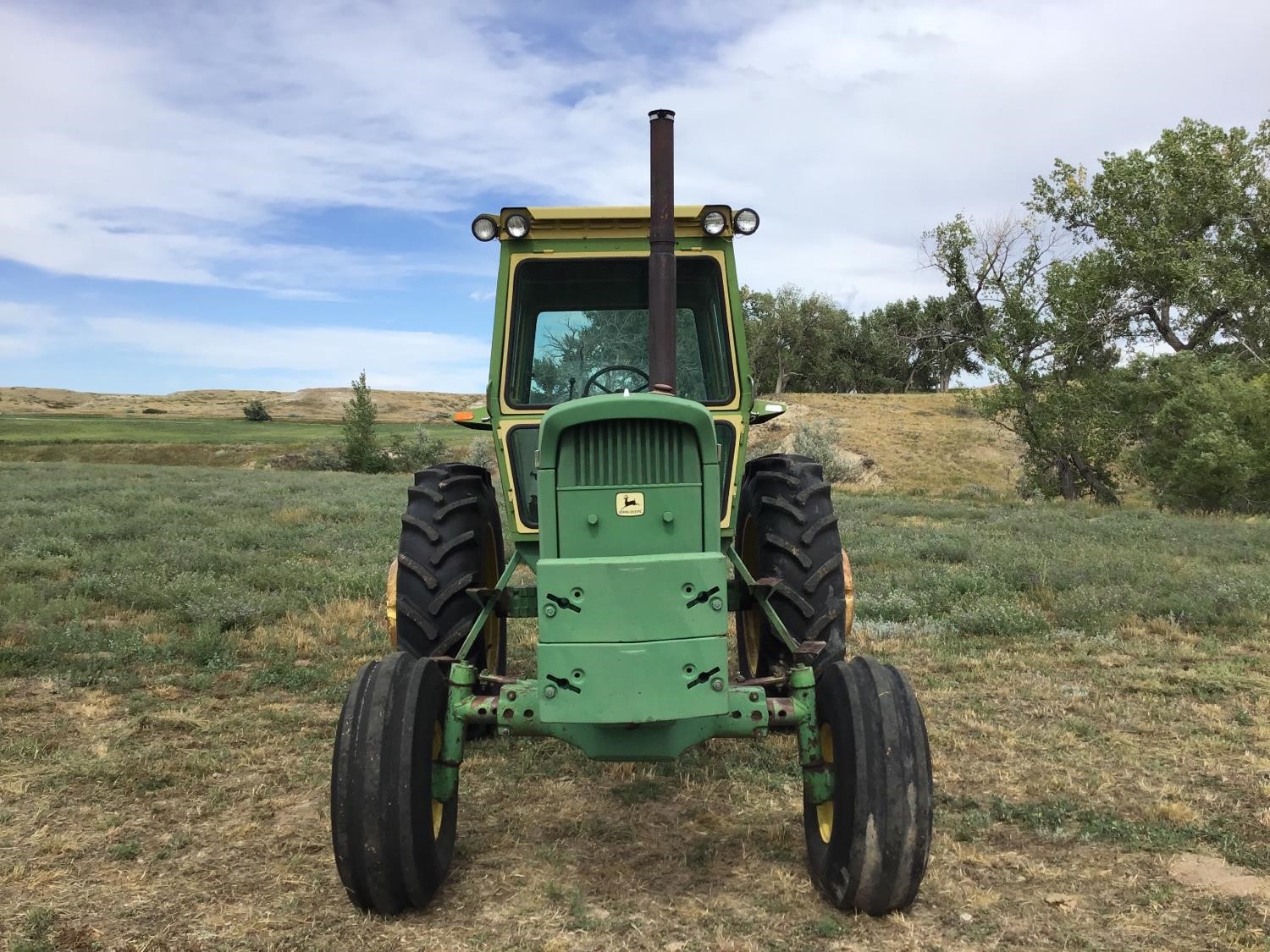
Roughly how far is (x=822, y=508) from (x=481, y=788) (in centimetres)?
215

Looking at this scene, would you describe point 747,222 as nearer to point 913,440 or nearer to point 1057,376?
point 1057,376

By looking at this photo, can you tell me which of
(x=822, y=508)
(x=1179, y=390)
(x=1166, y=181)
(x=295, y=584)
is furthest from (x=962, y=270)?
(x=822, y=508)

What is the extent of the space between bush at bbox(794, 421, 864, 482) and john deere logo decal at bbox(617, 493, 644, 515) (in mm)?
23971

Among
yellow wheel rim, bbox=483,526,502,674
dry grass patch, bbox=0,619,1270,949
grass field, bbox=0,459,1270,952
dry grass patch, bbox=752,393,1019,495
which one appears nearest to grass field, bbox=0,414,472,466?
dry grass patch, bbox=752,393,1019,495

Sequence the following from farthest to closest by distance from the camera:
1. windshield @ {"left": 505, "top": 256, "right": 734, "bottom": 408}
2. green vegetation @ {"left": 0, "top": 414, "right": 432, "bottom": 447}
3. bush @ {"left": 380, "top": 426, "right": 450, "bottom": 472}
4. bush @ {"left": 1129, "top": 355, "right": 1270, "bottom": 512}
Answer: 1. green vegetation @ {"left": 0, "top": 414, "right": 432, "bottom": 447}
2. bush @ {"left": 380, "top": 426, "right": 450, "bottom": 472}
3. bush @ {"left": 1129, "top": 355, "right": 1270, "bottom": 512}
4. windshield @ {"left": 505, "top": 256, "right": 734, "bottom": 408}

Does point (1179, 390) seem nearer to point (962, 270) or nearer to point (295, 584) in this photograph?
point (962, 270)

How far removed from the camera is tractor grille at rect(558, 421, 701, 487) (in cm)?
352

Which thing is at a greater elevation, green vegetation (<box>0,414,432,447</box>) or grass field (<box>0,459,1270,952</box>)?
green vegetation (<box>0,414,432,447</box>)

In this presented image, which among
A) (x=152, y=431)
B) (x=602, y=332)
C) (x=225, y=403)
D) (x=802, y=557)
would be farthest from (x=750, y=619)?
(x=225, y=403)

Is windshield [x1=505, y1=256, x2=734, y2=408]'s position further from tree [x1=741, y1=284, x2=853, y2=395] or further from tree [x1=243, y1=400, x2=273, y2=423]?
tree [x1=243, y1=400, x2=273, y2=423]

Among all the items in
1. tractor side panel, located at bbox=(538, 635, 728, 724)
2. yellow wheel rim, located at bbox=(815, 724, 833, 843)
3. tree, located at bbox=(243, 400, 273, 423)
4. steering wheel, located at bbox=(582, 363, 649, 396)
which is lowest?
yellow wheel rim, located at bbox=(815, 724, 833, 843)

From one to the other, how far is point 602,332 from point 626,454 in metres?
1.82

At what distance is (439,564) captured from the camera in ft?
15.2

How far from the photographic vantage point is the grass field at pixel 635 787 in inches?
128
